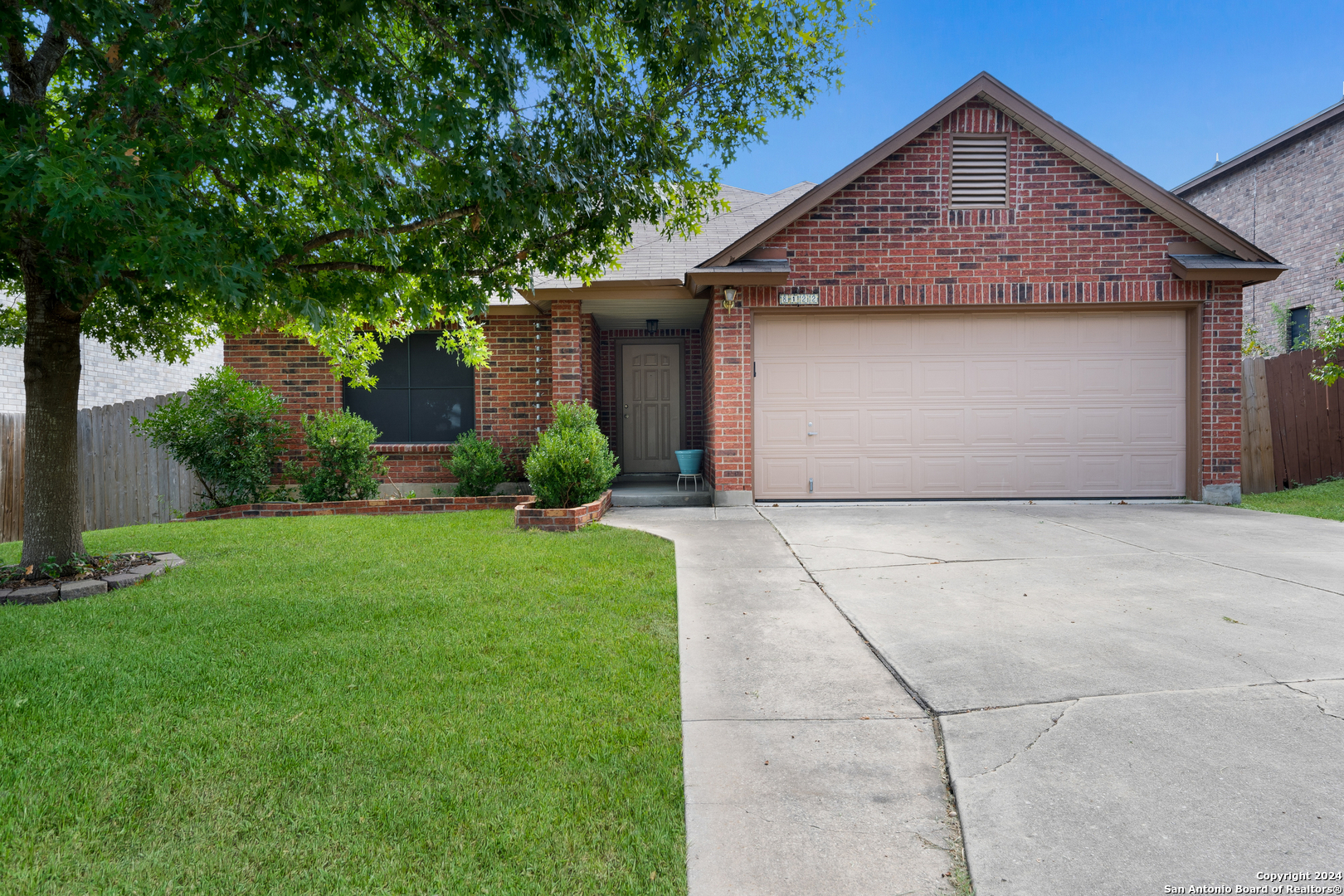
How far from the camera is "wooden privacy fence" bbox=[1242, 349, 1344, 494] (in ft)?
36.3

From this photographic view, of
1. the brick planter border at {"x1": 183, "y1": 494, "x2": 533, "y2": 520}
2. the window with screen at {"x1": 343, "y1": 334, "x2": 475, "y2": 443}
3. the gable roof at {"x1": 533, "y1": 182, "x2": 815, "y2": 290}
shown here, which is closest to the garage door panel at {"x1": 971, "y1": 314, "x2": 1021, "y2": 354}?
the gable roof at {"x1": 533, "y1": 182, "x2": 815, "y2": 290}

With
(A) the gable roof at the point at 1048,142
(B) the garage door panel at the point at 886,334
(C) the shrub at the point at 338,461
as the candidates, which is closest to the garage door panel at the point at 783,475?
(B) the garage door panel at the point at 886,334

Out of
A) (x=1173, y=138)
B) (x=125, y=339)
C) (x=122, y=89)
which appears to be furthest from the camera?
(x=1173, y=138)

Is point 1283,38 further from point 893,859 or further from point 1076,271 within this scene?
point 893,859

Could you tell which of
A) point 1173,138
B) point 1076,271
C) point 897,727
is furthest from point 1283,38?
point 897,727

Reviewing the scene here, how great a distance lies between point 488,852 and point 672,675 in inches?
57.3

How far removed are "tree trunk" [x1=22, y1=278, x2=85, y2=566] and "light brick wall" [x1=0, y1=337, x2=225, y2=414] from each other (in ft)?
23.7

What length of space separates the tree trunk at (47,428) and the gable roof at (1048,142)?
21.5 feet

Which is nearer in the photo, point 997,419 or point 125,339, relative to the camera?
point 125,339

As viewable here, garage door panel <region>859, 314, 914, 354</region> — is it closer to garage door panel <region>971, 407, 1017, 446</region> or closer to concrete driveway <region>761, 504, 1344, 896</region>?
garage door panel <region>971, 407, 1017, 446</region>

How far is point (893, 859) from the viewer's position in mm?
2012

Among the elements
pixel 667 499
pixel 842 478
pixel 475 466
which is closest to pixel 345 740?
pixel 667 499

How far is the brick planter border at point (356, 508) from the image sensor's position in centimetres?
895

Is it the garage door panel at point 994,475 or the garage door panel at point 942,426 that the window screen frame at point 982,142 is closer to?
the garage door panel at point 942,426
